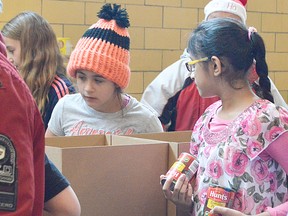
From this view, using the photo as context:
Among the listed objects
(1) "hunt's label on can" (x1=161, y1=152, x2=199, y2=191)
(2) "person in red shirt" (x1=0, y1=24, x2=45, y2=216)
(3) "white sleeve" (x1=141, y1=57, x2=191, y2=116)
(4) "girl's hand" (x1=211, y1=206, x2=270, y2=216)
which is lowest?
(4) "girl's hand" (x1=211, y1=206, x2=270, y2=216)

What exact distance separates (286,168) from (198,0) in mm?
2844

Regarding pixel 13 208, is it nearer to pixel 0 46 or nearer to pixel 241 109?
pixel 0 46

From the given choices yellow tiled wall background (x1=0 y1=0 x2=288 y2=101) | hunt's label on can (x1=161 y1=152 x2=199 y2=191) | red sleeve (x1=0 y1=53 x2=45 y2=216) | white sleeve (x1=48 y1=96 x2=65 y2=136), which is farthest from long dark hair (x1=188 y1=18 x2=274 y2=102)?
yellow tiled wall background (x1=0 y1=0 x2=288 y2=101)

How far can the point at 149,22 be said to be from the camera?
13.3 feet

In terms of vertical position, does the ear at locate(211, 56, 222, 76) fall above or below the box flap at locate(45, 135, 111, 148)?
above

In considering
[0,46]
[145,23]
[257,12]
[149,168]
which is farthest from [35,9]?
[0,46]

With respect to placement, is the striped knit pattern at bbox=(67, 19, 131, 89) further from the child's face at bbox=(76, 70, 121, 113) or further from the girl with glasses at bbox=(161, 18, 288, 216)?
the girl with glasses at bbox=(161, 18, 288, 216)

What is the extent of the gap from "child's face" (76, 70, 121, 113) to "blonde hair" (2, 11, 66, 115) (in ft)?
1.25

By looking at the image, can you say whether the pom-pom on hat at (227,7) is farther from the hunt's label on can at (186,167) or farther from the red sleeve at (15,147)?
the red sleeve at (15,147)

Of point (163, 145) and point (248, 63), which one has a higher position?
point (248, 63)

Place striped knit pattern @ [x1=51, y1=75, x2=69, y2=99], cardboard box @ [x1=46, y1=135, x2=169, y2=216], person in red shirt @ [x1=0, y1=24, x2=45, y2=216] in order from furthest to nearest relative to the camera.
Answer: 1. striped knit pattern @ [x1=51, y1=75, x2=69, y2=99]
2. cardboard box @ [x1=46, y1=135, x2=169, y2=216]
3. person in red shirt @ [x1=0, y1=24, x2=45, y2=216]

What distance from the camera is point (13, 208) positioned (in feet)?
2.79

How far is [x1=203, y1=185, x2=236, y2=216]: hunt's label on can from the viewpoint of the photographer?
5.20ft

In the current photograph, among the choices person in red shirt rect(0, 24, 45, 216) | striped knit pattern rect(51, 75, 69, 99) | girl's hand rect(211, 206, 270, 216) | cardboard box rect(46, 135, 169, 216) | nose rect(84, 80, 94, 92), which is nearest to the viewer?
person in red shirt rect(0, 24, 45, 216)
